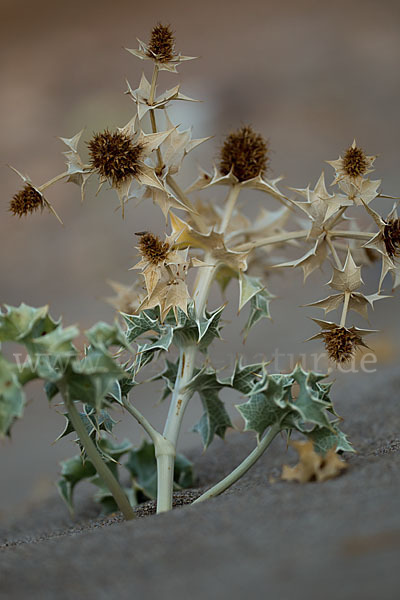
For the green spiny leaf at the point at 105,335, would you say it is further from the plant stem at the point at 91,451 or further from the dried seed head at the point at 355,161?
the dried seed head at the point at 355,161

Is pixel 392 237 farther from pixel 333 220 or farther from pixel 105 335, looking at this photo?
pixel 105 335

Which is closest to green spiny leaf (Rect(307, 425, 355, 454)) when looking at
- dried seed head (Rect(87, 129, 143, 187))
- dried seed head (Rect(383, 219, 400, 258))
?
dried seed head (Rect(383, 219, 400, 258))

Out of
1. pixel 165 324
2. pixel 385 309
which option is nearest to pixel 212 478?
pixel 165 324

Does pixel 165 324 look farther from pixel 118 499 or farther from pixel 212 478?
pixel 212 478

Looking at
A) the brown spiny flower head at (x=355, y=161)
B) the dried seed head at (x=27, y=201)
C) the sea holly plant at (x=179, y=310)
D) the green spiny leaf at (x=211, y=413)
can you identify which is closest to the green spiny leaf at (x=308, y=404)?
the sea holly plant at (x=179, y=310)

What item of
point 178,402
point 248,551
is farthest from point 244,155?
point 248,551

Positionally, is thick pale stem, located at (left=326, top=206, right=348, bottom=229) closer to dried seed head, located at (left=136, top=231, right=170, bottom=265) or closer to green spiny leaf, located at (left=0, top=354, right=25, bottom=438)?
dried seed head, located at (left=136, top=231, right=170, bottom=265)
